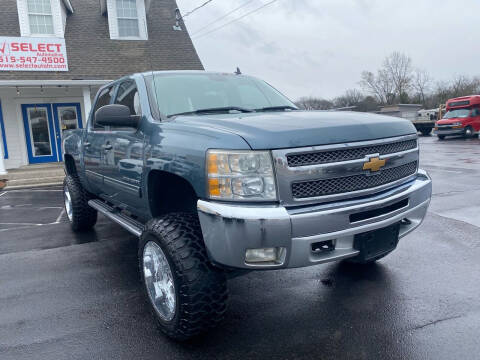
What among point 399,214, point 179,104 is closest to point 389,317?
point 399,214

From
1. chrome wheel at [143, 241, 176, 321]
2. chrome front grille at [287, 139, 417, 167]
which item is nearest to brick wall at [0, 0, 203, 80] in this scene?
chrome wheel at [143, 241, 176, 321]

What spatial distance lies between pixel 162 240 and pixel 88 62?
13.3m

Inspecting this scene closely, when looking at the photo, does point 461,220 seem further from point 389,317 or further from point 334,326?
point 334,326

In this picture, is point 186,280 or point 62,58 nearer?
point 186,280

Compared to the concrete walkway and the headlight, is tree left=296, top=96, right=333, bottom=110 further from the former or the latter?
the concrete walkway

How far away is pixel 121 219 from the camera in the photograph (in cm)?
421

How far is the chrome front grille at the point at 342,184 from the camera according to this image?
8.52 feet

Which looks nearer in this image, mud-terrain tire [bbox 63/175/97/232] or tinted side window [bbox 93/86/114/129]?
tinted side window [bbox 93/86/114/129]

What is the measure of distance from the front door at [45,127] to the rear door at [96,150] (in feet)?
36.2

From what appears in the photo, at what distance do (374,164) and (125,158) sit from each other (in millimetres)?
2226

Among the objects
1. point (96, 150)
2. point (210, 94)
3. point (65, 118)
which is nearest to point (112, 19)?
point (65, 118)

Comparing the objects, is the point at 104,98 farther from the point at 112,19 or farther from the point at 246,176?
the point at 112,19

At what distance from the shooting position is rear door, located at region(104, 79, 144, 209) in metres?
3.52

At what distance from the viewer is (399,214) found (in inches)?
119
